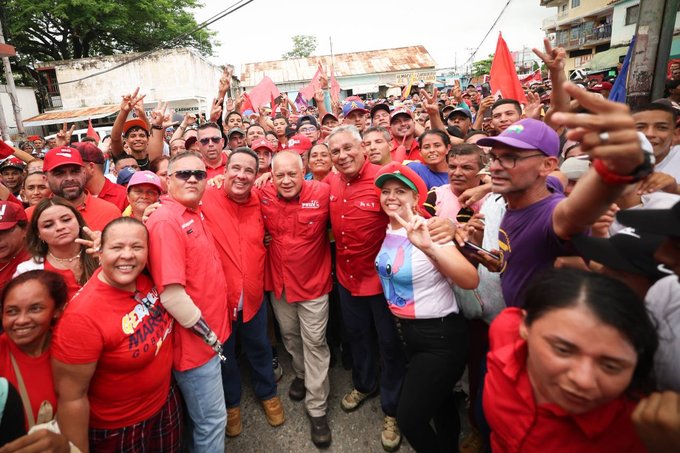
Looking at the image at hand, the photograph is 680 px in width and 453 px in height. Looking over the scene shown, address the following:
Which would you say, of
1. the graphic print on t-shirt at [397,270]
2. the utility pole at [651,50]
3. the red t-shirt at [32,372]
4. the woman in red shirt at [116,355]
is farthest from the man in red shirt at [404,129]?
the red t-shirt at [32,372]

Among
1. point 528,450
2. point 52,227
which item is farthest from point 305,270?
point 528,450

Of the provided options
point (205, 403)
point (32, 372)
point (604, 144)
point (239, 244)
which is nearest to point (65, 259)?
point (32, 372)

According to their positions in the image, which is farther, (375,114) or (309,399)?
(375,114)

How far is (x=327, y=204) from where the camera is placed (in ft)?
10.8

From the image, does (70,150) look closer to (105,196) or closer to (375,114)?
(105,196)

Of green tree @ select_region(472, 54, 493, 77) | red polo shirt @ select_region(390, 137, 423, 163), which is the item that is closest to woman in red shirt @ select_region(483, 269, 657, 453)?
red polo shirt @ select_region(390, 137, 423, 163)

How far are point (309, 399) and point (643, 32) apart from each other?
5.61m

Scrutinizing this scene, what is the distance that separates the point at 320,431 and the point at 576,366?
241cm

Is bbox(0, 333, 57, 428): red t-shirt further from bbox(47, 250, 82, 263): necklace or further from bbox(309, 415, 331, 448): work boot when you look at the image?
bbox(309, 415, 331, 448): work boot

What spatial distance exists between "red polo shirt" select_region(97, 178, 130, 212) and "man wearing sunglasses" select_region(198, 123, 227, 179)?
3.25 ft

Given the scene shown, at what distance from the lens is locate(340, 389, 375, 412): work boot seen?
10.7 feet

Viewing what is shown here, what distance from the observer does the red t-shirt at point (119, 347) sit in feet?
6.16

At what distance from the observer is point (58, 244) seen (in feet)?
8.21

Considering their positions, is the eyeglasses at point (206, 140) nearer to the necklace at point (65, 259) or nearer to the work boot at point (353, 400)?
the necklace at point (65, 259)
